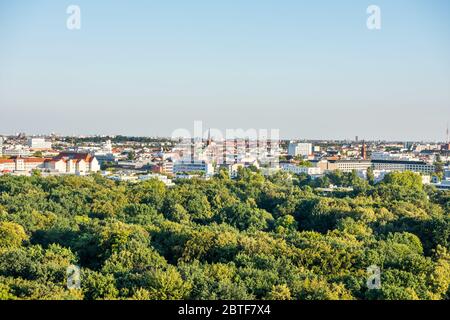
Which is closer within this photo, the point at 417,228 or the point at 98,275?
the point at 98,275

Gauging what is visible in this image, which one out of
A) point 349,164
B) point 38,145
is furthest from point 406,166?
point 38,145

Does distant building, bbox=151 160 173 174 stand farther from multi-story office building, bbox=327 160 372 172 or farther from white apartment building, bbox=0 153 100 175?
multi-story office building, bbox=327 160 372 172

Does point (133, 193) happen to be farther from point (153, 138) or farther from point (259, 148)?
point (153, 138)

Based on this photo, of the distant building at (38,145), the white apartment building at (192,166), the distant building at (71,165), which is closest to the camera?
the distant building at (71,165)

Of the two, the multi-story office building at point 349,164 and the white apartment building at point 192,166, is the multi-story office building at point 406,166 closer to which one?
the multi-story office building at point 349,164

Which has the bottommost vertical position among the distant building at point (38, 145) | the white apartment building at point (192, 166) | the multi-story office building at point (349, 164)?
the multi-story office building at point (349, 164)

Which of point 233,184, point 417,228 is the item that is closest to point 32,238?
point 417,228

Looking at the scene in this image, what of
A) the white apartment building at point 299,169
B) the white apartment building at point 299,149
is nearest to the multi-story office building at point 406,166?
the white apartment building at point 299,169

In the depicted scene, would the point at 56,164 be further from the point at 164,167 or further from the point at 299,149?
the point at 299,149

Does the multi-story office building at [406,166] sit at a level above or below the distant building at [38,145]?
below
